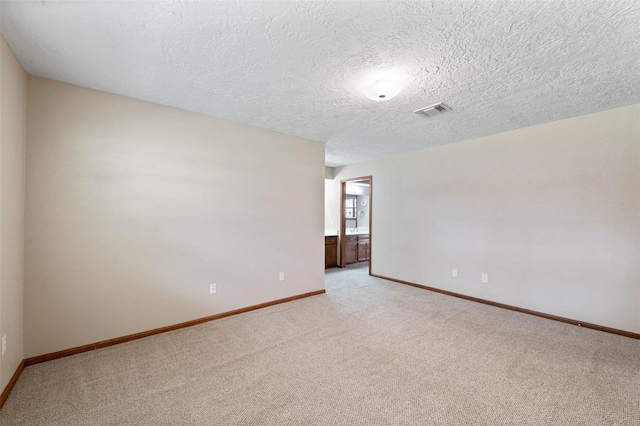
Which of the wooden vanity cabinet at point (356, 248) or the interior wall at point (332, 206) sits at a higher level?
the interior wall at point (332, 206)

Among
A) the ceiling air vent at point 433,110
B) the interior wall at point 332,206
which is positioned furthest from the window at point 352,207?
the ceiling air vent at point 433,110

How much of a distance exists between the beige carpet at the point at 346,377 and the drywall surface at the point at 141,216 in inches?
15.3

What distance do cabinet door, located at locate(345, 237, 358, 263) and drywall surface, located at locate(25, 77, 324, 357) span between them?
8.74 ft

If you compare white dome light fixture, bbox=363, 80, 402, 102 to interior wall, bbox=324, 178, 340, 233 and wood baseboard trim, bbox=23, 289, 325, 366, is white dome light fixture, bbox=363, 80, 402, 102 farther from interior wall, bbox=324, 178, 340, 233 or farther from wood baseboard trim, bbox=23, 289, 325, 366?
interior wall, bbox=324, 178, 340, 233

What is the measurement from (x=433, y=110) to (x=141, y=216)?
3.24 metres

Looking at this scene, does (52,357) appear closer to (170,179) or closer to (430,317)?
(170,179)

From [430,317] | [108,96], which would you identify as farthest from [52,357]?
[430,317]

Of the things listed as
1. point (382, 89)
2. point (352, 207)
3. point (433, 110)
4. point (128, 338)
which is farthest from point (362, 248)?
point (128, 338)

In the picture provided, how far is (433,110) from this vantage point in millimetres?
2900

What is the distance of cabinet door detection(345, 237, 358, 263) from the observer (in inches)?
251

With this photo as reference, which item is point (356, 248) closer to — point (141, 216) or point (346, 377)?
point (346, 377)

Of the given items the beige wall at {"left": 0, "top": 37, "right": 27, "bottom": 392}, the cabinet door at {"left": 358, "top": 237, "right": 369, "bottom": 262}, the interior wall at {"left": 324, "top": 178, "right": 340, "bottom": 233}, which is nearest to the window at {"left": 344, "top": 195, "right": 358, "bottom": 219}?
the cabinet door at {"left": 358, "top": 237, "right": 369, "bottom": 262}

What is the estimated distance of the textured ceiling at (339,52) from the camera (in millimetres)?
1517

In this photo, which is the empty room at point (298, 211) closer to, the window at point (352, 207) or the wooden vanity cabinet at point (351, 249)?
the wooden vanity cabinet at point (351, 249)
